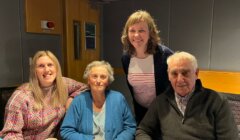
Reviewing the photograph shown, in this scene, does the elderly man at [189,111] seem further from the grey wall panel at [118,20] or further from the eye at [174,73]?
the grey wall panel at [118,20]

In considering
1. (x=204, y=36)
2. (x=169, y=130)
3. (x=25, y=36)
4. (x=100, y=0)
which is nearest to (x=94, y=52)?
(x=100, y=0)

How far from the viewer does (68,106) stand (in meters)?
2.10

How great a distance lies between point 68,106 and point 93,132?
340 millimetres

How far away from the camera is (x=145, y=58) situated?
6.77 feet

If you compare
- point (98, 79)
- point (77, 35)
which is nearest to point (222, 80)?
point (98, 79)

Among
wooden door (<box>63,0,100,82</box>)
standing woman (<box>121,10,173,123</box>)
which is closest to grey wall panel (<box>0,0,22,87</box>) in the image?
wooden door (<box>63,0,100,82</box>)

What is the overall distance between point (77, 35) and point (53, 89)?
1.43m

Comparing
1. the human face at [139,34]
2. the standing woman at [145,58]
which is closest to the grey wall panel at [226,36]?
the standing woman at [145,58]

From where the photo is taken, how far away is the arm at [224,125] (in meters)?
1.58

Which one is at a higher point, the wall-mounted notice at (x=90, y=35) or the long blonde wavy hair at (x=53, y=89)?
the wall-mounted notice at (x=90, y=35)

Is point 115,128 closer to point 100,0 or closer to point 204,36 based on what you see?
point 204,36

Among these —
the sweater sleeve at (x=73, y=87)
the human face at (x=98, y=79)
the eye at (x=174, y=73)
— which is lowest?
the sweater sleeve at (x=73, y=87)

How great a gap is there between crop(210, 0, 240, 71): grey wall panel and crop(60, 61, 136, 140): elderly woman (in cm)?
144

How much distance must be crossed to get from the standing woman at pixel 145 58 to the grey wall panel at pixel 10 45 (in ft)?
4.35
